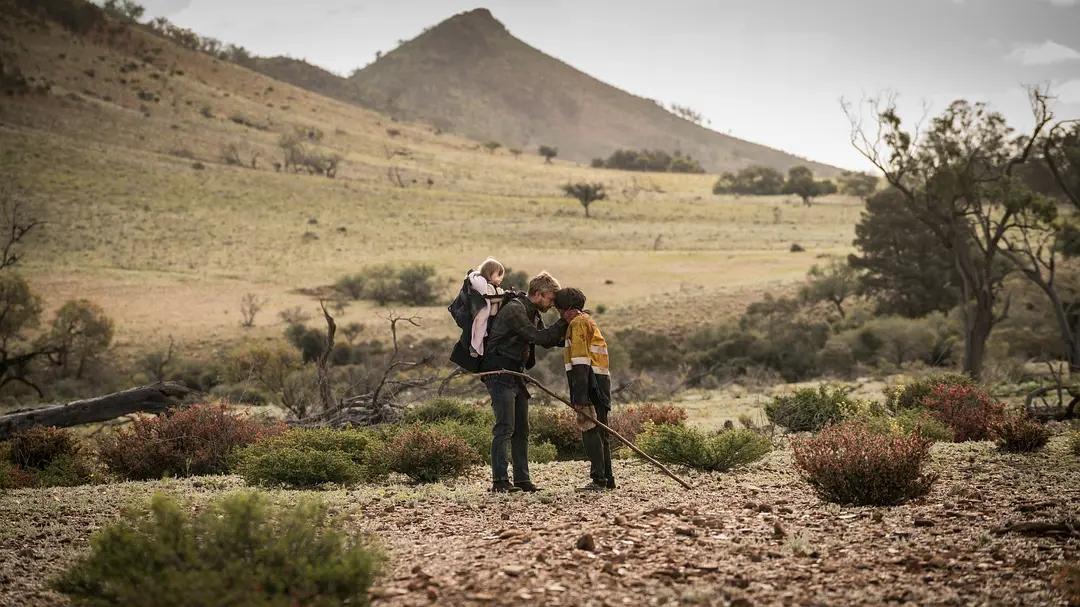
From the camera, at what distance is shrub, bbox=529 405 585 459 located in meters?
13.2

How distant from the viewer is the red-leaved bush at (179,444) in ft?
36.1

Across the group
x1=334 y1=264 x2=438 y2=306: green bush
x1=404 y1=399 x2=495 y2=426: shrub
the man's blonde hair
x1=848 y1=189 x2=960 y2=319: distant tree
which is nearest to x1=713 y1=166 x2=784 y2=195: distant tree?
x1=848 y1=189 x2=960 y2=319: distant tree

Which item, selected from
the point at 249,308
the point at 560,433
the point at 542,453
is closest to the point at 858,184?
the point at 249,308

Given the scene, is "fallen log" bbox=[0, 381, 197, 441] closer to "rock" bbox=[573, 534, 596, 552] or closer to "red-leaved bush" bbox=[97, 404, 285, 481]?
"red-leaved bush" bbox=[97, 404, 285, 481]

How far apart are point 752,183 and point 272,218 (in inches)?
1901

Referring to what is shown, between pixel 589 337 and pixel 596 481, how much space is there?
1.44m

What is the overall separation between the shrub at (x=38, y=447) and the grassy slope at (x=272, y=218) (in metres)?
20.8

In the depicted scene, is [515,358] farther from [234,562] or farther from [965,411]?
[965,411]

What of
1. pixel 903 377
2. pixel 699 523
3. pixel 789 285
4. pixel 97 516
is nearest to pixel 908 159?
pixel 903 377

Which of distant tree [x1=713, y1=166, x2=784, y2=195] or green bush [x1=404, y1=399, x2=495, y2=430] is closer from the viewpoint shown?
green bush [x1=404, y1=399, x2=495, y2=430]

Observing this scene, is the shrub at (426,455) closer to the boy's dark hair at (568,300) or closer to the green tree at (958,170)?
the boy's dark hair at (568,300)

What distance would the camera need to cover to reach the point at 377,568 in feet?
16.5

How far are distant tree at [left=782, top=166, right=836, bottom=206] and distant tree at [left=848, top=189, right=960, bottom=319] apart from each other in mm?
41395

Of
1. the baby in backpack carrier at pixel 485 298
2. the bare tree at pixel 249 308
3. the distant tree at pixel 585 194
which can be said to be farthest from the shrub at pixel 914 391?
the distant tree at pixel 585 194
